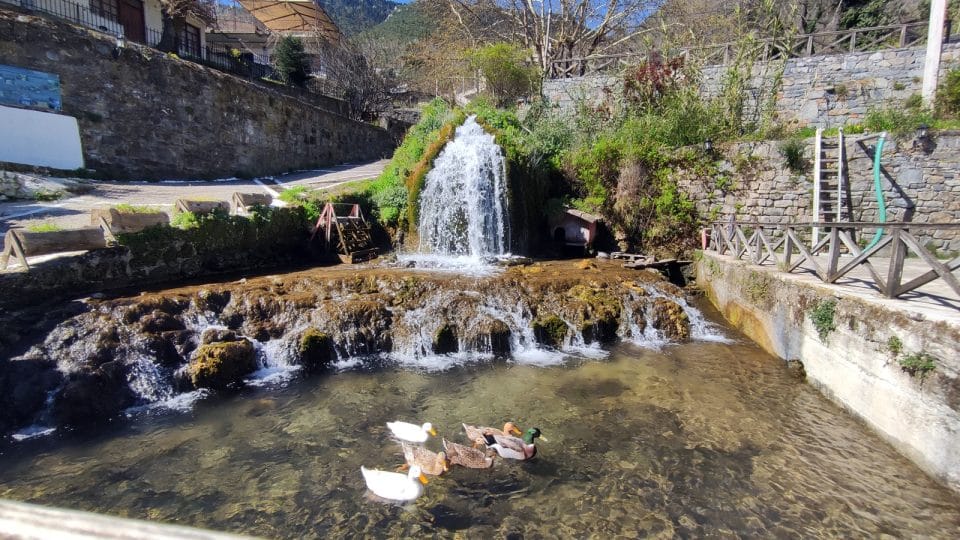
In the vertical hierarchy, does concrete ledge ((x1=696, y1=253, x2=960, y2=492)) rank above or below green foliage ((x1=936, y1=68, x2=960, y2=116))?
below

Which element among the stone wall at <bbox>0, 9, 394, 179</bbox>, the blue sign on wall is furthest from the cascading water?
the blue sign on wall

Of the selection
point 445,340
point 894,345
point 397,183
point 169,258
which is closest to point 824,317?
point 894,345

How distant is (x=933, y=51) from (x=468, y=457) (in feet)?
54.4

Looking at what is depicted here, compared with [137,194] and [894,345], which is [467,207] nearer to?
[137,194]

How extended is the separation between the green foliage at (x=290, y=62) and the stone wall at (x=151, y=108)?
7.44 m

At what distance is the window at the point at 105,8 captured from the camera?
17.5 m

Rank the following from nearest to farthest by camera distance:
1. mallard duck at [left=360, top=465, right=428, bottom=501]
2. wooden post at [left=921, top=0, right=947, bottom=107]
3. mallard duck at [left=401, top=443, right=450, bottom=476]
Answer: mallard duck at [left=360, top=465, right=428, bottom=501], mallard duck at [left=401, top=443, right=450, bottom=476], wooden post at [left=921, top=0, right=947, bottom=107]

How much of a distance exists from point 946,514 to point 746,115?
43.6 ft

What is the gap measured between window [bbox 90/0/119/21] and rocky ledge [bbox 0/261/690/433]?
53.6 ft

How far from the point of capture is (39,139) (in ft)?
37.3

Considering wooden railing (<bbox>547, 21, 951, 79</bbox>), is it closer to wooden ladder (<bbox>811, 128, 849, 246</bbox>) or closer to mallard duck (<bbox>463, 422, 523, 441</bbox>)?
wooden ladder (<bbox>811, 128, 849, 246</bbox>)

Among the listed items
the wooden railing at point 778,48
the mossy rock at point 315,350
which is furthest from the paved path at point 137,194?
the wooden railing at point 778,48

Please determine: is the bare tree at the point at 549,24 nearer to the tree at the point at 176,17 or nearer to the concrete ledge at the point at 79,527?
the tree at the point at 176,17

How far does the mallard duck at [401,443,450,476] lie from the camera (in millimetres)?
4441
